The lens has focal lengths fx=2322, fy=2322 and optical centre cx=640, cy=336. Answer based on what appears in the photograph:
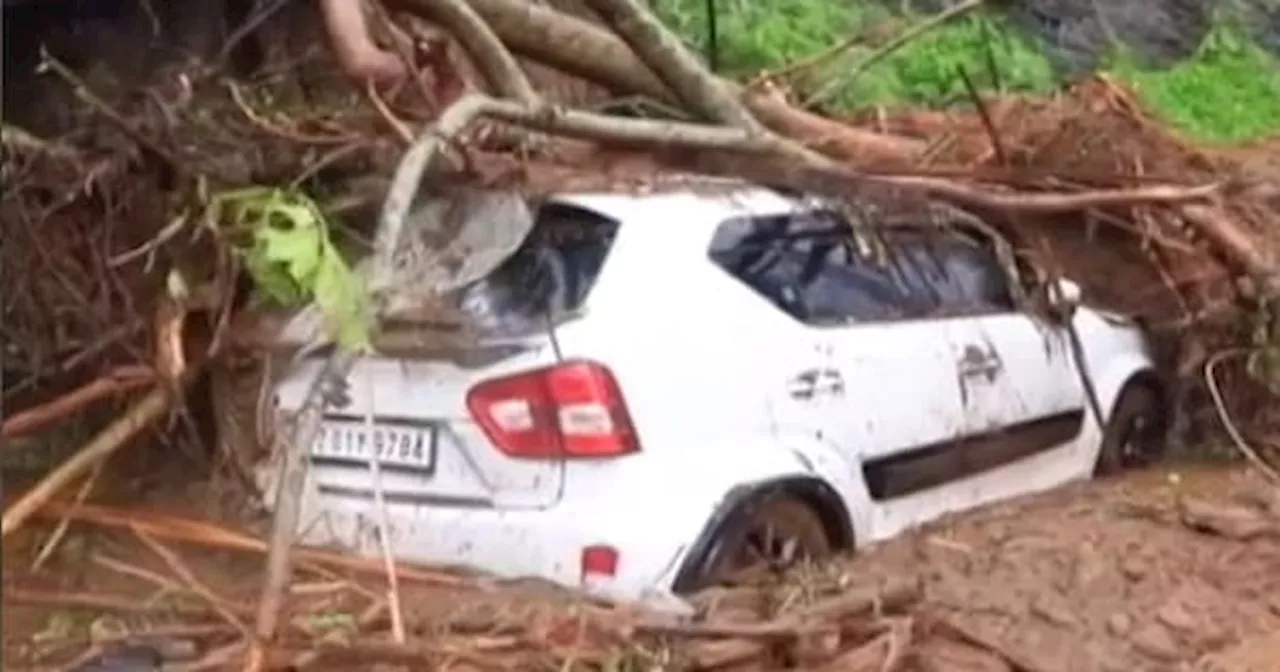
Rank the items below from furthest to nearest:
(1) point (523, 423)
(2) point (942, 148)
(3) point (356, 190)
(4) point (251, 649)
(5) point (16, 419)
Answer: (2) point (942, 148), (3) point (356, 190), (1) point (523, 423), (5) point (16, 419), (4) point (251, 649)

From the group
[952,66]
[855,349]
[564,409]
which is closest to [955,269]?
[855,349]

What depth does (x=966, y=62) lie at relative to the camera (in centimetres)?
1473

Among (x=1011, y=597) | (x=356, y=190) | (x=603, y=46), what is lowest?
(x=1011, y=597)

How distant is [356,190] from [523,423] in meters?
1.00

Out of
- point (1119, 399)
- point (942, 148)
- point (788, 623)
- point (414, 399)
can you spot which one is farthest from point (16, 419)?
point (1119, 399)

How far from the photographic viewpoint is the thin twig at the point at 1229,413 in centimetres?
866

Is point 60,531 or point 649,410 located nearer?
point 60,531

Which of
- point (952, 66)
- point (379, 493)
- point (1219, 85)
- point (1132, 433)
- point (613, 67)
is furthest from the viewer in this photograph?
point (1219, 85)

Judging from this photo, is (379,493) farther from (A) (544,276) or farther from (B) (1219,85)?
(B) (1219,85)

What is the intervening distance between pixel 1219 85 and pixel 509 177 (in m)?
10.0

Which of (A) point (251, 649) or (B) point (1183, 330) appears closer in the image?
(A) point (251, 649)

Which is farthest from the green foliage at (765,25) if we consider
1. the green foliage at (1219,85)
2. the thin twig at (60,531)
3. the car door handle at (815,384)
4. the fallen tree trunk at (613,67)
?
the thin twig at (60,531)

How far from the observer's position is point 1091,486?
850cm

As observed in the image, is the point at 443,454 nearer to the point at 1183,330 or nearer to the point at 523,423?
the point at 523,423
